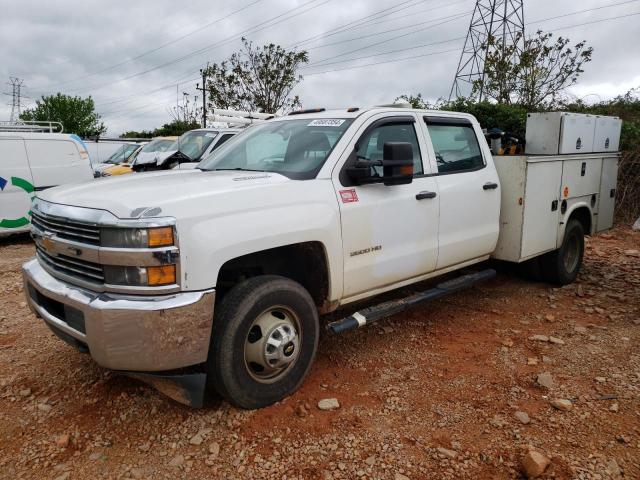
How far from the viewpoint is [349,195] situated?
137 inches

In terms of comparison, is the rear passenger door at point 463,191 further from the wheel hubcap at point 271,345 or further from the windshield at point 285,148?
the wheel hubcap at point 271,345

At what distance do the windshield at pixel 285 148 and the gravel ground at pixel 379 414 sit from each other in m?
1.52

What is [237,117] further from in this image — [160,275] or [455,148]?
[160,275]

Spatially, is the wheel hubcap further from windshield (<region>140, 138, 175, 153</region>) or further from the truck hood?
windshield (<region>140, 138, 175, 153</region>)

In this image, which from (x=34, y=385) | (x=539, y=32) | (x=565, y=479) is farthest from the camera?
(x=539, y=32)

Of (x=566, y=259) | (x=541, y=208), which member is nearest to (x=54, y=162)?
(x=541, y=208)

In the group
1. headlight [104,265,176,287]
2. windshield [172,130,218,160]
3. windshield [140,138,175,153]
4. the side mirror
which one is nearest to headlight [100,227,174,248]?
headlight [104,265,176,287]

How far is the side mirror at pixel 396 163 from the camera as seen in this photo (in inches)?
133

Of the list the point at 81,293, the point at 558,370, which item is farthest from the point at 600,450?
the point at 81,293

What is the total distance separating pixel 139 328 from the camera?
8.46ft

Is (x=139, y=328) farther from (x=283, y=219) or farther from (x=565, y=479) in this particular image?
(x=565, y=479)

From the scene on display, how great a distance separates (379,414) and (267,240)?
1291 mm

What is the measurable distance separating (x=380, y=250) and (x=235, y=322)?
126 centimetres


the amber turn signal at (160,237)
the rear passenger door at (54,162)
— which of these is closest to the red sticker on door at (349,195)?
the amber turn signal at (160,237)
